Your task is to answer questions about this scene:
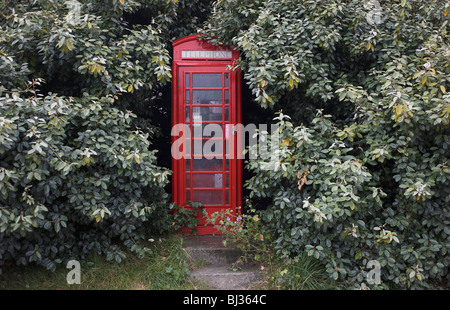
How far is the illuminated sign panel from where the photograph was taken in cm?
477

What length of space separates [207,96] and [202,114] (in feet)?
0.85

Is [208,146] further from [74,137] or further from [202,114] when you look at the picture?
[74,137]

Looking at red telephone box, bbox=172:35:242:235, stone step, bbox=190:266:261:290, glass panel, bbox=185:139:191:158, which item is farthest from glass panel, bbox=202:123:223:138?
stone step, bbox=190:266:261:290

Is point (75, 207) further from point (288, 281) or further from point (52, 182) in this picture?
point (288, 281)

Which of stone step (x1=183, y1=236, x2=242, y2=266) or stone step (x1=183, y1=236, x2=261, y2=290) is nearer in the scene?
stone step (x1=183, y1=236, x2=261, y2=290)

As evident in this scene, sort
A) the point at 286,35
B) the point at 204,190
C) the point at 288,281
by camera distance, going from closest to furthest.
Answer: the point at 288,281 < the point at 286,35 < the point at 204,190

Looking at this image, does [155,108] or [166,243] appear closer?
[166,243]

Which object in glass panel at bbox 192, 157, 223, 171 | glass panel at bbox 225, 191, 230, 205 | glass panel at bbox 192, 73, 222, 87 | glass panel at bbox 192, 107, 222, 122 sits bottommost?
glass panel at bbox 225, 191, 230, 205

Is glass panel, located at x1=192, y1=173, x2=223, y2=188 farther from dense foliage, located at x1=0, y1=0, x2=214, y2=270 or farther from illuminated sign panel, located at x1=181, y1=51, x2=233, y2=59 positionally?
illuminated sign panel, located at x1=181, y1=51, x2=233, y2=59

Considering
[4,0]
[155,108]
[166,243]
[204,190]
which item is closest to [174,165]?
[204,190]

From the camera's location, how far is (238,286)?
12.2 ft

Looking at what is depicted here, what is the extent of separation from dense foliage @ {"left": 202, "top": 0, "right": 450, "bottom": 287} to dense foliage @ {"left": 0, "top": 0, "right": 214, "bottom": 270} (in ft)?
4.40

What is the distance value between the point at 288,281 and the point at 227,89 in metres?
2.60

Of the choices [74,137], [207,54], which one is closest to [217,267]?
[74,137]
